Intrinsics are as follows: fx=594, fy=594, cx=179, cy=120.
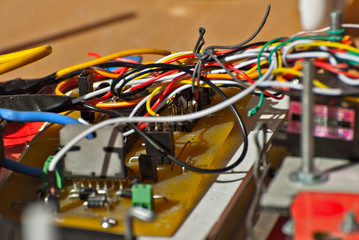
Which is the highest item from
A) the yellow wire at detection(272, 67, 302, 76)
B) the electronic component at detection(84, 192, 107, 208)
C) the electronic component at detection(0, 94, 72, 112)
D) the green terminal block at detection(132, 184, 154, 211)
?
the yellow wire at detection(272, 67, 302, 76)

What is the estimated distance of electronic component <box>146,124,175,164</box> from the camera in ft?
2.76

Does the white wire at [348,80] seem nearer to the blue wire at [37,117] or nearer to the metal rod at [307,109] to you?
the metal rod at [307,109]

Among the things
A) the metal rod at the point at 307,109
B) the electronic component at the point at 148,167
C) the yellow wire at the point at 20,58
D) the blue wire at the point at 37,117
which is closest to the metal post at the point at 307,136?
the metal rod at the point at 307,109

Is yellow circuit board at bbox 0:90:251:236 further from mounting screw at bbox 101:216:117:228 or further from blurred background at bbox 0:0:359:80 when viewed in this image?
blurred background at bbox 0:0:359:80

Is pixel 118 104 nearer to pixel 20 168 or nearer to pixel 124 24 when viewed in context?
pixel 20 168

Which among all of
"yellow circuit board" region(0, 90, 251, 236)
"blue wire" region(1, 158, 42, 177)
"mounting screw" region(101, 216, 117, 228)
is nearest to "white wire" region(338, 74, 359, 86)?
"yellow circuit board" region(0, 90, 251, 236)

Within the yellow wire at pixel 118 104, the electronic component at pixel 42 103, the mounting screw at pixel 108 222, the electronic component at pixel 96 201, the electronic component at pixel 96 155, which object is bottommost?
the mounting screw at pixel 108 222

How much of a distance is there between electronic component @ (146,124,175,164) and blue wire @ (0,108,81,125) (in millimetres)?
109

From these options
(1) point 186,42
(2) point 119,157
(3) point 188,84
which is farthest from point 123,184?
(1) point 186,42

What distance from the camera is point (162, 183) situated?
0.82m

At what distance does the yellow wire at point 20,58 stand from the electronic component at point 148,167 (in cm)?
33

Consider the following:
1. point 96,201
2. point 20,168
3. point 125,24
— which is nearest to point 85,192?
point 96,201

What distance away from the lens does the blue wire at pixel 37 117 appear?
86 centimetres

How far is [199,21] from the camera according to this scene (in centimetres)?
199
